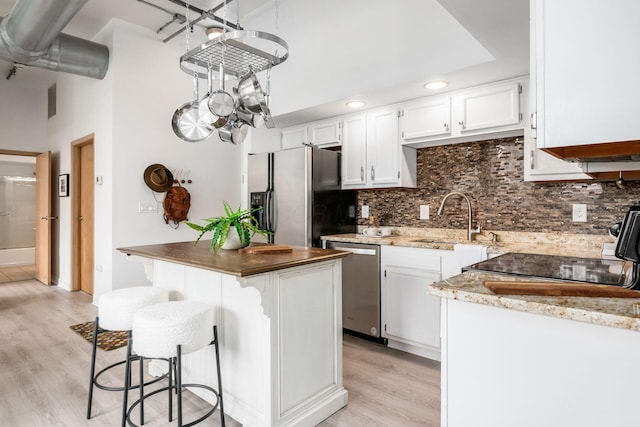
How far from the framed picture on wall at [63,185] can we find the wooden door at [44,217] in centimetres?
16

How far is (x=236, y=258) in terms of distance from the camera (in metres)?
2.04

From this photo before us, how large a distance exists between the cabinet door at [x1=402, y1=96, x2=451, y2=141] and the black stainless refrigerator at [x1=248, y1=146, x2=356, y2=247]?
860mm

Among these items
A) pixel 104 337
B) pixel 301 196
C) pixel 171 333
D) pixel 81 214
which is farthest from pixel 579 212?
pixel 81 214

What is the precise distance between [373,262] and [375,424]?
1412 millimetres

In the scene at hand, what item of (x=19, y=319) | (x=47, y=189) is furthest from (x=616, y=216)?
(x=47, y=189)

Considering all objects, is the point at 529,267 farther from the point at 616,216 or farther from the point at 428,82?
the point at 428,82

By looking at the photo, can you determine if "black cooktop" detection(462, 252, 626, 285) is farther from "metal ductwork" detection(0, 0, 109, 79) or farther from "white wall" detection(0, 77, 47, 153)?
"white wall" detection(0, 77, 47, 153)

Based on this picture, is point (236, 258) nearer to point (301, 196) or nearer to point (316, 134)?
point (301, 196)

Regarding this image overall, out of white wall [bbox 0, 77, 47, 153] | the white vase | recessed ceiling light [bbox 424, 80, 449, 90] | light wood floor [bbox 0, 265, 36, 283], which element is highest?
white wall [bbox 0, 77, 47, 153]

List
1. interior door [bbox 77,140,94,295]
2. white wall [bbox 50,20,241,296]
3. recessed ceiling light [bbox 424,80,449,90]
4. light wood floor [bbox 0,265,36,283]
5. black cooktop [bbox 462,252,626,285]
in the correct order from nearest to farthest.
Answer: black cooktop [bbox 462,252,626,285] < recessed ceiling light [bbox 424,80,449,90] < white wall [bbox 50,20,241,296] < interior door [bbox 77,140,94,295] < light wood floor [bbox 0,265,36,283]

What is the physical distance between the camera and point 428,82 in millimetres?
2920

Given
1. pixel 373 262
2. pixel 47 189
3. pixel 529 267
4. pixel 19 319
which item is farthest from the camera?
pixel 47 189

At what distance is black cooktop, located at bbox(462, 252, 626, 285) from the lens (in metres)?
1.59

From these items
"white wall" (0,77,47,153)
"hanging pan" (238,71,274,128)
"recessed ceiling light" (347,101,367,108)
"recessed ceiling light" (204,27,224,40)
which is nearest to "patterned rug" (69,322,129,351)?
"hanging pan" (238,71,274,128)
